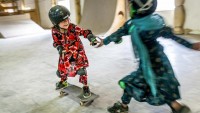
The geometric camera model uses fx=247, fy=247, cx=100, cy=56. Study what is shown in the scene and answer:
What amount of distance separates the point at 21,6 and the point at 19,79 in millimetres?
8726

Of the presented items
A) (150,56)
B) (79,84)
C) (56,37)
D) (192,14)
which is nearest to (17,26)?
(192,14)

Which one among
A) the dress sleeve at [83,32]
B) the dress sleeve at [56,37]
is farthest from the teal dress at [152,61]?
the dress sleeve at [56,37]

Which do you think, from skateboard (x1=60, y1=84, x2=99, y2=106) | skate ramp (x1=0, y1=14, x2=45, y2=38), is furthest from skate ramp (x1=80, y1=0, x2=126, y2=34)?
skateboard (x1=60, y1=84, x2=99, y2=106)

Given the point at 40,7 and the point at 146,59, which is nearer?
the point at 146,59

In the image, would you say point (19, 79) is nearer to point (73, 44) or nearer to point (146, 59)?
point (73, 44)

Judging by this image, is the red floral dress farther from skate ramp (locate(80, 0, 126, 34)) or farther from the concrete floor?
skate ramp (locate(80, 0, 126, 34))

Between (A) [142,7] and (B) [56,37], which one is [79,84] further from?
(A) [142,7]

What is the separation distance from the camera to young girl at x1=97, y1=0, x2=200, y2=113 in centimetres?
161

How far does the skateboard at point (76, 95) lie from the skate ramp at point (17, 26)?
19.3 feet

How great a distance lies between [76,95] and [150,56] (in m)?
0.88

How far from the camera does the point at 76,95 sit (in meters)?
2.25

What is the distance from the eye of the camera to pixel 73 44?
2.20m

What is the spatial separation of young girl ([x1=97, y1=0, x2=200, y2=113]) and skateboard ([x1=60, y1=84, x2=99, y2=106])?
20.8 inches

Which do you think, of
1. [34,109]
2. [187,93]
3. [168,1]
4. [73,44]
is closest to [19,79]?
[34,109]
